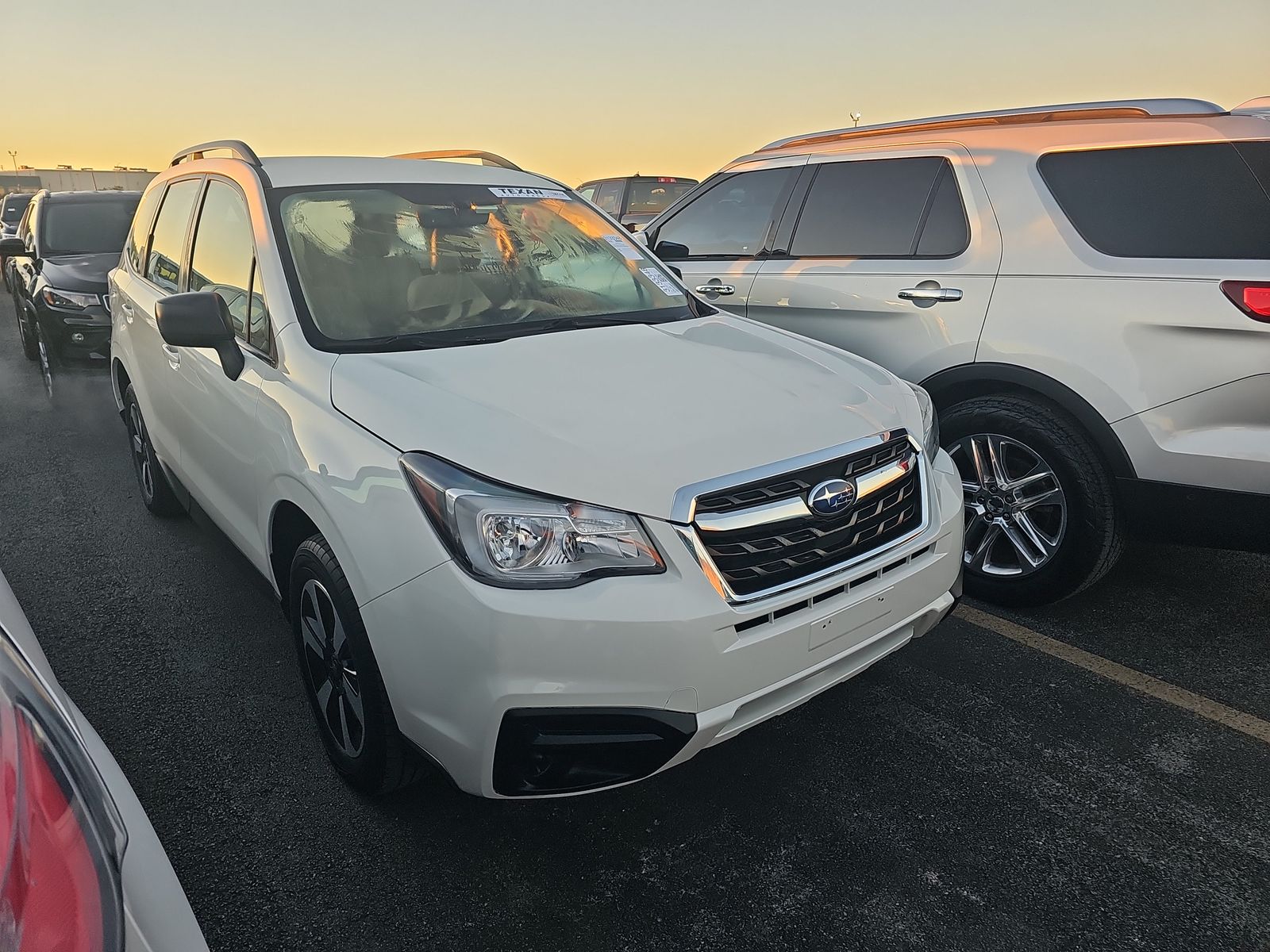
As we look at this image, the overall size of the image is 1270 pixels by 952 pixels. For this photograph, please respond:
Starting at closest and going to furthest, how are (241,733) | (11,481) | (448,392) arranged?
(448,392), (241,733), (11,481)

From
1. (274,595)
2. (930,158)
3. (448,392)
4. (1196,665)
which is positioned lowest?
(1196,665)

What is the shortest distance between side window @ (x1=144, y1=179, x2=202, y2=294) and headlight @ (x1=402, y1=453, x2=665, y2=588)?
8.14ft

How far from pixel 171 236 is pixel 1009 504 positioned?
12.5 ft

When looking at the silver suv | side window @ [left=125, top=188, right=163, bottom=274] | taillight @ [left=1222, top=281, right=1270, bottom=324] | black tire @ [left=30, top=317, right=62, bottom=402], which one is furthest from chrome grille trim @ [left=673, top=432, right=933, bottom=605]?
black tire @ [left=30, top=317, right=62, bottom=402]

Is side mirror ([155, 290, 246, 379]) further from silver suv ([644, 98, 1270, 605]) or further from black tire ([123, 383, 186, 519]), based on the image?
silver suv ([644, 98, 1270, 605])

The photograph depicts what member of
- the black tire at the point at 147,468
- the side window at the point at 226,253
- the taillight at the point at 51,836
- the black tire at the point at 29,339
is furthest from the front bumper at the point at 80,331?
the taillight at the point at 51,836

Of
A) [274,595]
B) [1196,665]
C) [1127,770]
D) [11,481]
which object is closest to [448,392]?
[274,595]

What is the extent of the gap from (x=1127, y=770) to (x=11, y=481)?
5841 millimetres

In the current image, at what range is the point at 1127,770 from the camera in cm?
264

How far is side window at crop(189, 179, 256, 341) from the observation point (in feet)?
9.73

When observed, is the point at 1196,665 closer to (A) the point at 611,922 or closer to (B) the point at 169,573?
(A) the point at 611,922

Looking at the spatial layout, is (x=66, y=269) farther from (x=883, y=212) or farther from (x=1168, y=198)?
(x=1168, y=198)

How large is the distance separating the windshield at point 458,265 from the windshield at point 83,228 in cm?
663

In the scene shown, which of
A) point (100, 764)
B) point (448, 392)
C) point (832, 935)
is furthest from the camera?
point (448, 392)
